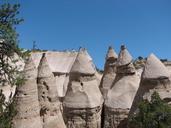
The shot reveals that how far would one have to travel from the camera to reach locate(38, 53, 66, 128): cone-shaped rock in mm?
14727

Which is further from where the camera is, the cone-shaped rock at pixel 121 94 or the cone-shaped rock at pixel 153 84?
the cone-shaped rock at pixel 121 94

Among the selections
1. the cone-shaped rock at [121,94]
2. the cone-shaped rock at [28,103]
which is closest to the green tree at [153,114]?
the cone-shaped rock at [121,94]

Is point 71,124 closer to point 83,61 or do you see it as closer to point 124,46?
point 83,61

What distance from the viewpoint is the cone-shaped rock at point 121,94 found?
17953 mm

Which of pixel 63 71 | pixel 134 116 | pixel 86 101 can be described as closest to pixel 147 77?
pixel 134 116

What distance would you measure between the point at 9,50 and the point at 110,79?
11.8 m

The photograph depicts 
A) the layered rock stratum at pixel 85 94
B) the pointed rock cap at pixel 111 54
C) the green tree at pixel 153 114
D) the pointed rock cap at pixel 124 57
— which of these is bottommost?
the green tree at pixel 153 114

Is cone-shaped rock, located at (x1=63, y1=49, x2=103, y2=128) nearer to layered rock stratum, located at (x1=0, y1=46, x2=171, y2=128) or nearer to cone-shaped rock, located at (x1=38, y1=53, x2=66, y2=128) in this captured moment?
layered rock stratum, located at (x1=0, y1=46, x2=171, y2=128)

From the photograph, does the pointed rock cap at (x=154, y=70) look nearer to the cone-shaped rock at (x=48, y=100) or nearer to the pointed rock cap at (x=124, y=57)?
the pointed rock cap at (x=124, y=57)

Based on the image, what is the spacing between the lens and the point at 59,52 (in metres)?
48.7

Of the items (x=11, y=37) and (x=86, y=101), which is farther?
(x=86, y=101)

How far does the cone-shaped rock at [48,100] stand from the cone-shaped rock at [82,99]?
2.44m

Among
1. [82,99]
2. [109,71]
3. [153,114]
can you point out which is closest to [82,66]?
[82,99]

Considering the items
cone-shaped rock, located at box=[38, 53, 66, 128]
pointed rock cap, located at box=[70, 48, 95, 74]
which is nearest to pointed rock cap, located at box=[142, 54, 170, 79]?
pointed rock cap, located at box=[70, 48, 95, 74]
